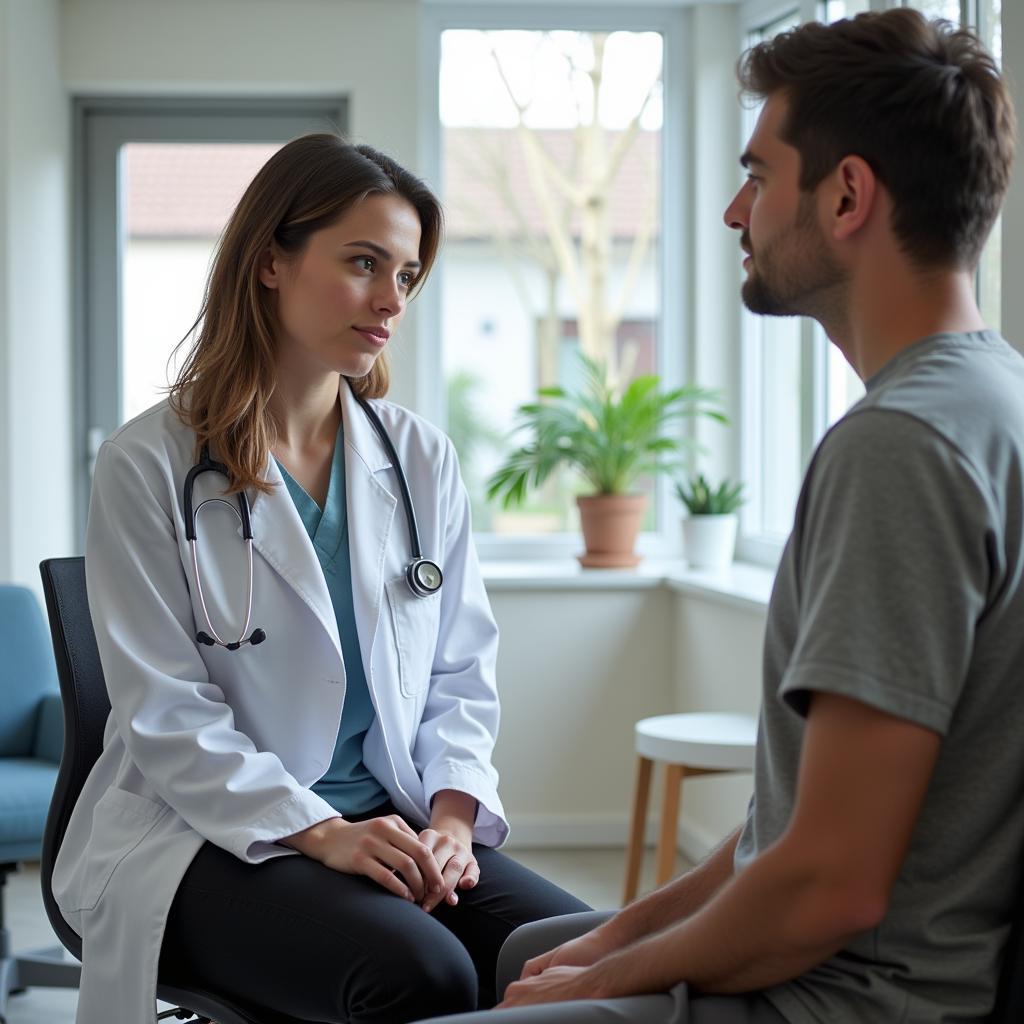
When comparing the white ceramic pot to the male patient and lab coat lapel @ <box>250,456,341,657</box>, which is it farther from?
the male patient

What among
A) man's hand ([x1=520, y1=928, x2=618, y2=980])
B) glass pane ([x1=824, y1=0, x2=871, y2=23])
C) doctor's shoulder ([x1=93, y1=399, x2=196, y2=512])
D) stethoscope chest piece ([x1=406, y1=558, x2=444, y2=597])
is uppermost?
glass pane ([x1=824, y1=0, x2=871, y2=23])

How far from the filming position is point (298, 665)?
1.55m

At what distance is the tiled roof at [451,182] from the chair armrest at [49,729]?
66.4 inches

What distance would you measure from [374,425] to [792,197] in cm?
89

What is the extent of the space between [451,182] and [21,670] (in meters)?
1.99

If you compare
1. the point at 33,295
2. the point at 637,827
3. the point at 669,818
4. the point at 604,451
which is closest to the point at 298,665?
the point at 669,818

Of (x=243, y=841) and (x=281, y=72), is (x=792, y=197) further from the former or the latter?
(x=281, y=72)

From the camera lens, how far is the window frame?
3.94 metres

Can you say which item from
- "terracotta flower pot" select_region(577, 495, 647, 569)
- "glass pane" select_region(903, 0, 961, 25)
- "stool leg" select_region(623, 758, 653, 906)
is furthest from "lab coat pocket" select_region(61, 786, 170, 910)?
"terracotta flower pot" select_region(577, 495, 647, 569)

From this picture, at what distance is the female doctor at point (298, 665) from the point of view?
1.38 metres

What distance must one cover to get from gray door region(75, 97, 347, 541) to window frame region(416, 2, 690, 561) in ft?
1.13

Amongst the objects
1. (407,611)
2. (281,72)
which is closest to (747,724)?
(407,611)

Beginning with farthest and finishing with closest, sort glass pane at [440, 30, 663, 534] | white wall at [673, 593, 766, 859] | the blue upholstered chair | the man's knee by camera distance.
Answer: glass pane at [440, 30, 663, 534] < white wall at [673, 593, 766, 859] < the blue upholstered chair < the man's knee

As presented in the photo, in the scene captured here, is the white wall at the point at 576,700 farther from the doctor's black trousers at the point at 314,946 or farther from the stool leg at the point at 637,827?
the doctor's black trousers at the point at 314,946
